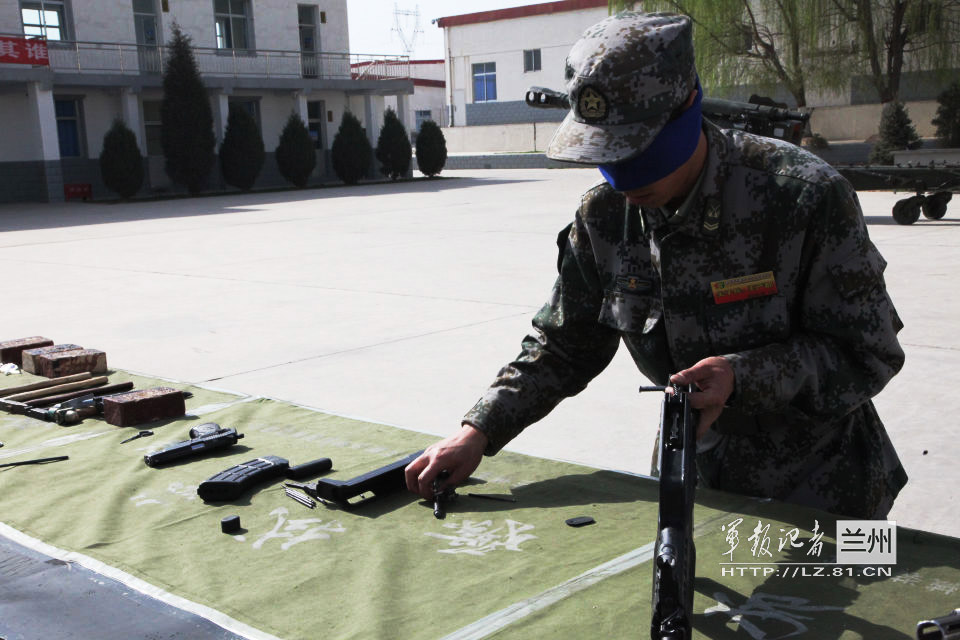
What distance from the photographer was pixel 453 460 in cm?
213

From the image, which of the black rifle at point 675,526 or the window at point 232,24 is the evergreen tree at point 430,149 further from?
the black rifle at point 675,526

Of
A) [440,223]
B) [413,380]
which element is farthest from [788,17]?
[413,380]

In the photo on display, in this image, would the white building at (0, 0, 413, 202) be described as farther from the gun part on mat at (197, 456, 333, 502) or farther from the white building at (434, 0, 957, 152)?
the gun part on mat at (197, 456, 333, 502)

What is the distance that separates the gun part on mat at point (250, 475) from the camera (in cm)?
247

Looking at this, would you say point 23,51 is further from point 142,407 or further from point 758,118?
point 142,407

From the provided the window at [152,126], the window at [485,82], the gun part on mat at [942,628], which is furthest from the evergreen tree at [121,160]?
the gun part on mat at [942,628]

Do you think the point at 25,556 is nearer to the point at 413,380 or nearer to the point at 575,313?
the point at 575,313

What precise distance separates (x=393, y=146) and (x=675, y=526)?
27564 millimetres

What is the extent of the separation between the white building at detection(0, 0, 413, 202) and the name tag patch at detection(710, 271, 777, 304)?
22882 mm

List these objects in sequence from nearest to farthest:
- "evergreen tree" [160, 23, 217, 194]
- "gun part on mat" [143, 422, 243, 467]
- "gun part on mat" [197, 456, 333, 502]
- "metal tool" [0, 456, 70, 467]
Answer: "gun part on mat" [197, 456, 333, 502]
"gun part on mat" [143, 422, 243, 467]
"metal tool" [0, 456, 70, 467]
"evergreen tree" [160, 23, 217, 194]

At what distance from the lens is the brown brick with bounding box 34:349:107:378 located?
4355mm

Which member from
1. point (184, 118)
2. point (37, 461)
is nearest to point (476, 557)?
point (37, 461)

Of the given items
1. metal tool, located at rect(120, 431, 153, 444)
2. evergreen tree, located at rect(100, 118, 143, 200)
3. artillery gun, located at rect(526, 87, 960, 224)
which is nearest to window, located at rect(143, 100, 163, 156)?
evergreen tree, located at rect(100, 118, 143, 200)

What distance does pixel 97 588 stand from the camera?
2049 millimetres
